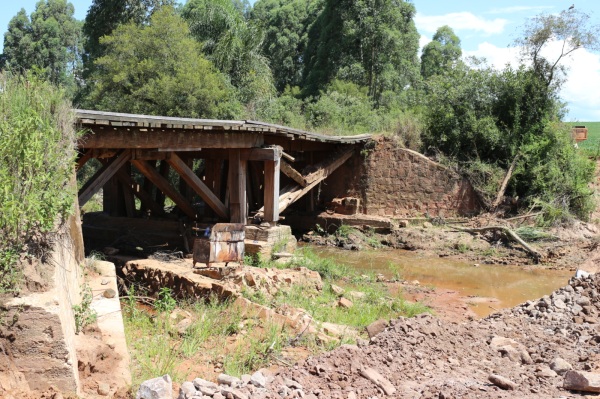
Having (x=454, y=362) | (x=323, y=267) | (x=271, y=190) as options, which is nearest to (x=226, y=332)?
(x=454, y=362)

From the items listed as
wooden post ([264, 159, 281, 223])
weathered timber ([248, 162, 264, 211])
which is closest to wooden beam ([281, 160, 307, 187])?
weathered timber ([248, 162, 264, 211])

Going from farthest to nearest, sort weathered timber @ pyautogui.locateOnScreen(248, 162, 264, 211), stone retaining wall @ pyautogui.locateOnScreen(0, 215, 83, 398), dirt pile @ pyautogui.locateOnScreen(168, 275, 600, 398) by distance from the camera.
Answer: weathered timber @ pyautogui.locateOnScreen(248, 162, 264, 211) < dirt pile @ pyautogui.locateOnScreen(168, 275, 600, 398) < stone retaining wall @ pyautogui.locateOnScreen(0, 215, 83, 398)

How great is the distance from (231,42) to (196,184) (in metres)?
12.0

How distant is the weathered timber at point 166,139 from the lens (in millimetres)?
8289

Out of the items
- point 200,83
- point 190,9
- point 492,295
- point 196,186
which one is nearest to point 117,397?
point 196,186

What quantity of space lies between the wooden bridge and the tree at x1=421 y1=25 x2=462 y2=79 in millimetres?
29697

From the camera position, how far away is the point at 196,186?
1176cm

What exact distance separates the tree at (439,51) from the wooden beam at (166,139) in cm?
3471

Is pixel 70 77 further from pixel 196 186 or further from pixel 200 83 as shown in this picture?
pixel 196 186

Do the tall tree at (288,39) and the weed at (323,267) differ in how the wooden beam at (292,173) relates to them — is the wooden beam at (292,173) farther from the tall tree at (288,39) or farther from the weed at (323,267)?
the tall tree at (288,39)

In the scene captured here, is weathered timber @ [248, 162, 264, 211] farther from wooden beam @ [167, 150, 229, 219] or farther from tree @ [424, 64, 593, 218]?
tree @ [424, 64, 593, 218]

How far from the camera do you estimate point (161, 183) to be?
37.4 ft

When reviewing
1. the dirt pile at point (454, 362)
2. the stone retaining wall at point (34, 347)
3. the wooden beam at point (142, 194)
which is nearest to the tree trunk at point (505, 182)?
the dirt pile at point (454, 362)

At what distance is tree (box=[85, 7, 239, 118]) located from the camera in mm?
18562
